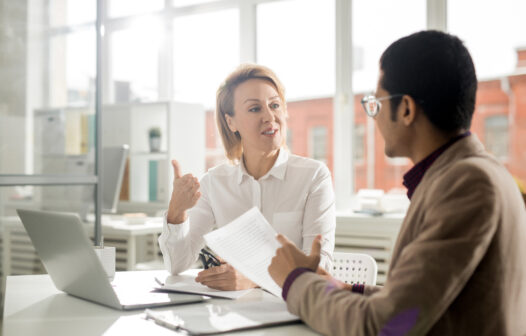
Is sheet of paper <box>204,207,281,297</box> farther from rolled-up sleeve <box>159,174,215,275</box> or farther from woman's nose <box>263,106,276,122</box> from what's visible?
woman's nose <box>263,106,276,122</box>

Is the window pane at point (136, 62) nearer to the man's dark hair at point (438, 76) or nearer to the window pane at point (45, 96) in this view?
the window pane at point (45, 96)

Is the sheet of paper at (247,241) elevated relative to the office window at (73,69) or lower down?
lower down

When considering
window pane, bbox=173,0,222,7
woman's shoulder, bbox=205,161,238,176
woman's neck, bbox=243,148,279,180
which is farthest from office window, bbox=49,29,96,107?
window pane, bbox=173,0,222,7

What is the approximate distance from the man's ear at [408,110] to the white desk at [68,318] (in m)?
0.46

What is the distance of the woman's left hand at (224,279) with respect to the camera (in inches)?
54.4

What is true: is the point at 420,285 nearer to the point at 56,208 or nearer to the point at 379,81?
the point at 379,81

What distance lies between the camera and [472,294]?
0.79m

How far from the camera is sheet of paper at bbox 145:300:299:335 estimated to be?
101 centimetres

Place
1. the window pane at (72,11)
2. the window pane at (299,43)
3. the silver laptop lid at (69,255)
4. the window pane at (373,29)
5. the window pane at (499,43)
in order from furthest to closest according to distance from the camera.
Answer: the window pane at (299,43) → the window pane at (373,29) → the window pane at (499,43) → the window pane at (72,11) → the silver laptop lid at (69,255)

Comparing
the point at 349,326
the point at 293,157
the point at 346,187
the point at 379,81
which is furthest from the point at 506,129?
the point at 349,326

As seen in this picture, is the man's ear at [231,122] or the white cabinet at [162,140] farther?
the white cabinet at [162,140]

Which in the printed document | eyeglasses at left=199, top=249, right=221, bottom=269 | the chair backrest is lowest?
the chair backrest

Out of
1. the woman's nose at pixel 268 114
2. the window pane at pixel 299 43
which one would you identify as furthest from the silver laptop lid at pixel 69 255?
the window pane at pixel 299 43

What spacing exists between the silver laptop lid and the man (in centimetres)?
45
